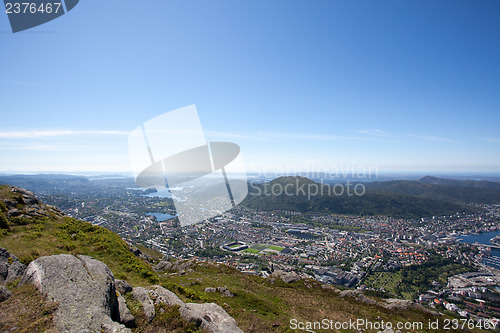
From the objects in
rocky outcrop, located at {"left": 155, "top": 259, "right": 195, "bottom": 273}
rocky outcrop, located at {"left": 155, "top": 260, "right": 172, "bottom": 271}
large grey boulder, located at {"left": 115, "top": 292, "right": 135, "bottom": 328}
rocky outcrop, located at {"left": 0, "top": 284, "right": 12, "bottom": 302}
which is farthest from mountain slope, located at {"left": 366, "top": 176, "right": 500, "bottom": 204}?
rocky outcrop, located at {"left": 0, "top": 284, "right": 12, "bottom": 302}

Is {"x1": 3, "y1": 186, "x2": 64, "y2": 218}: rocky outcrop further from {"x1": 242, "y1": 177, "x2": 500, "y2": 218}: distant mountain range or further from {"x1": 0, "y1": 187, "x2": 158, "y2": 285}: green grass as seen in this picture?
{"x1": 242, "y1": 177, "x2": 500, "y2": 218}: distant mountain range

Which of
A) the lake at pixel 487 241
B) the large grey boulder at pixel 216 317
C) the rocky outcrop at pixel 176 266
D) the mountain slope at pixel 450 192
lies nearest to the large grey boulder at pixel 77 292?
the large grey boulder at pixel 216 317

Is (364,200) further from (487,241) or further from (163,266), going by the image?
(163,266)

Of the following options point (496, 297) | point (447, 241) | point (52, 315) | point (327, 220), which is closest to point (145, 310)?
point (52, 315)

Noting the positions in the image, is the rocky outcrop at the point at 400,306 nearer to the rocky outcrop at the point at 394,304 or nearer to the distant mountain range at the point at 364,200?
the rocky outcrop at the point at 394,304

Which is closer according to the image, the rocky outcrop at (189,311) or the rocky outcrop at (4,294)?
the rocky outcrop at (4,294)

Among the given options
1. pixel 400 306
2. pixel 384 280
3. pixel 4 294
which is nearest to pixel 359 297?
pixel 400 306
